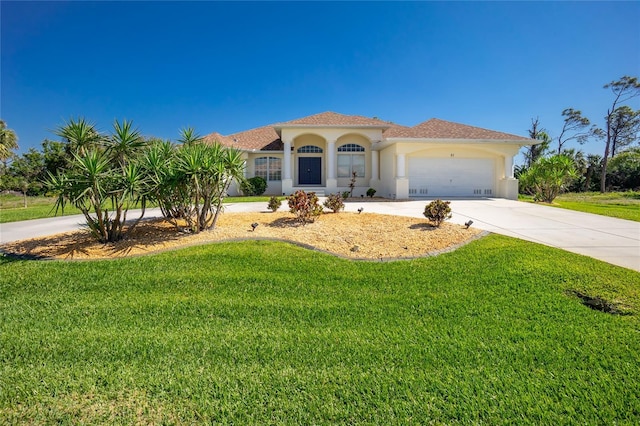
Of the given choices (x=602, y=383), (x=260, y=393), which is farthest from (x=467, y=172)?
(x=260, y=393)

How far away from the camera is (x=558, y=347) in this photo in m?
3.31

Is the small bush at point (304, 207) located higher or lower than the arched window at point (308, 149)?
lower

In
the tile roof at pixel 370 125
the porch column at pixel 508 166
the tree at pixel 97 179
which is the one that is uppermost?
the tile roof at pixel 370 125

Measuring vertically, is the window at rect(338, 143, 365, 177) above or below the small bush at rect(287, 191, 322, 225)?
above

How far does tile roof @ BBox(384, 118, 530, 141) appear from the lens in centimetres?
1762

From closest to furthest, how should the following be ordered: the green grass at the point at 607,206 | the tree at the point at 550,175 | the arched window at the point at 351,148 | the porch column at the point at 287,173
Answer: the green grass at the point at 607,206 < the tree at the point at 550,175 < the porch column at the point at 287,173 < the arched window at the point at 351,148

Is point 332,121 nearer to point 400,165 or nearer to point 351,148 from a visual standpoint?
point 351,148

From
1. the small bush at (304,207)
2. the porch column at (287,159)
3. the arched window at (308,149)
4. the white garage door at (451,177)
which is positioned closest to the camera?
the small bush at (304,207)

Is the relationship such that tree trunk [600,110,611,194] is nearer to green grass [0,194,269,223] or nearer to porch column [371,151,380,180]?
porch column [371,151,380,180]

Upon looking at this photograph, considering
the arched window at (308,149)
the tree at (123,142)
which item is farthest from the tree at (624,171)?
the tree at (123,142)

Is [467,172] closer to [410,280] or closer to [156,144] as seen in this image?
[410,280]

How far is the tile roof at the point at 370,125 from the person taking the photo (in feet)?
58.6

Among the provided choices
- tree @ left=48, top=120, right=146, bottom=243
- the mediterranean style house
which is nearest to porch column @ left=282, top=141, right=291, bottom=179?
the mediterranean style house

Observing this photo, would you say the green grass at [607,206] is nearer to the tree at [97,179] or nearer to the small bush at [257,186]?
the tree at [97,179]
